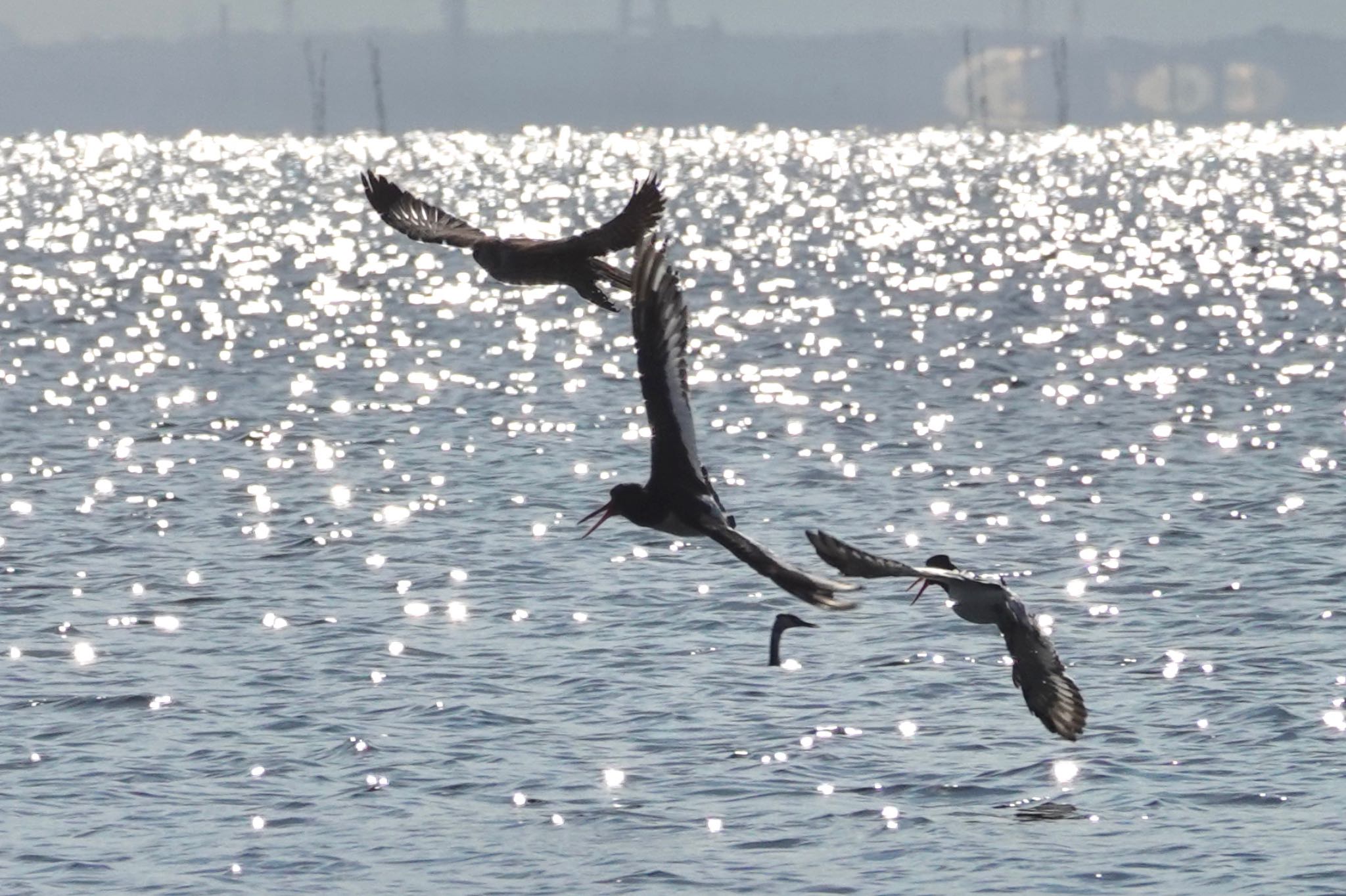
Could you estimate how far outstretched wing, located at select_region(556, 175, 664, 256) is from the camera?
47.9 feet

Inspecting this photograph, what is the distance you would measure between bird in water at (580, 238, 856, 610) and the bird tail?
66.5 inches

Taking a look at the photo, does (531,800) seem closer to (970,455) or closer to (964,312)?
(970,455)

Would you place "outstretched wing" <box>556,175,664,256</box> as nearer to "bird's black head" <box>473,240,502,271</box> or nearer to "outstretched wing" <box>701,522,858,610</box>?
"bird's black head" <box>473,240,502,271</box>

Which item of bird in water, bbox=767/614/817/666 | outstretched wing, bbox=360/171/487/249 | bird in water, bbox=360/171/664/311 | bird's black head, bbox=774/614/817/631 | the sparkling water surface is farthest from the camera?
outstretched wing, bbox=360/171/487/249

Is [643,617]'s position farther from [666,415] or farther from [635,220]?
[666,415]

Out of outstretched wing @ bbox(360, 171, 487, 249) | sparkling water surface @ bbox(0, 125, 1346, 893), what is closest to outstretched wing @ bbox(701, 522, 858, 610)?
sparkling water surface @ bbox(0, 125, 1346, 893)

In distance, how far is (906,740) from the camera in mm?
19375

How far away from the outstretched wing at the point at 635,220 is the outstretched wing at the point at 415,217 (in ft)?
6.54

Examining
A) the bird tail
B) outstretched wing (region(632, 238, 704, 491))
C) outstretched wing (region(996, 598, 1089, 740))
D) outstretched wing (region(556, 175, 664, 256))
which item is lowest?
outstretched wing (region(996, 598, 1089, 740))

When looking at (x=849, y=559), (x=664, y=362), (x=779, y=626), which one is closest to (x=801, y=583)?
(x=849, y=559)

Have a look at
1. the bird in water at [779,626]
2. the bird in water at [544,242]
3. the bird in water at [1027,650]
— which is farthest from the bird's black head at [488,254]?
the bird in water at [779,626]

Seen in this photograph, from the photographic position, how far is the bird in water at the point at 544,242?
48.4 feet

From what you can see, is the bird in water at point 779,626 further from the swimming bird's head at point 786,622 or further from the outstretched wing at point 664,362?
the outstretched wing at point 664,362

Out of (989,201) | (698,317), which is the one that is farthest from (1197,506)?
(989,201)
